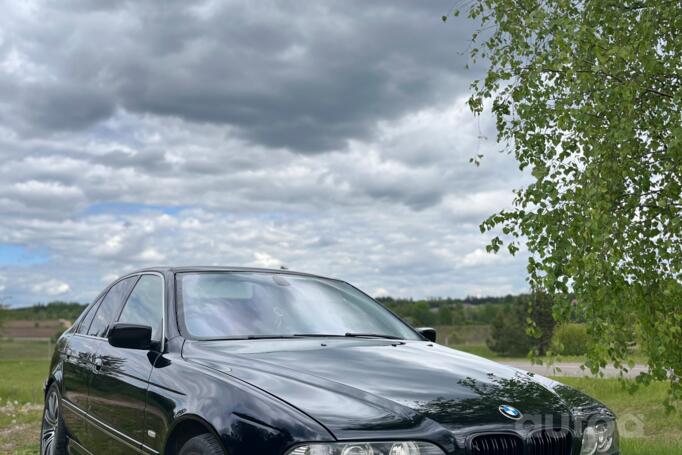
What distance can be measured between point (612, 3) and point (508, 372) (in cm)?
703

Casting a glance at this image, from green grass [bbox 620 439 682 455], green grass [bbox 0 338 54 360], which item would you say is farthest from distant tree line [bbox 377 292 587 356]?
green grass [bbox 0 338 54 360]

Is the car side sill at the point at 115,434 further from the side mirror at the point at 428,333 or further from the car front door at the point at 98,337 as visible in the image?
the side mirror at the point at 428,333

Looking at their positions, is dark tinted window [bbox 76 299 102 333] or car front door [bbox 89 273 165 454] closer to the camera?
car front door [bbox 89 273 165 454]

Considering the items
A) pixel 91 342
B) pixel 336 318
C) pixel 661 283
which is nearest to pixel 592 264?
pixel 661 283

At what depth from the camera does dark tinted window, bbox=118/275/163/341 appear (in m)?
4.74

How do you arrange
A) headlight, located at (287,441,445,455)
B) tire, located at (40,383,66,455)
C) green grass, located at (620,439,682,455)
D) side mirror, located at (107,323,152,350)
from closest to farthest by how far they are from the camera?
headlight, located at (287,441,445,455)
side mirror, located at (107,323,152,350)
tire, located at (40,383,66,455)
green grass, located at (620,439,682,455)

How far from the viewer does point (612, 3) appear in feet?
32.0

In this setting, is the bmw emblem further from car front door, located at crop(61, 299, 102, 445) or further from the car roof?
car front door, located at crop(61, 299, 102, 445)

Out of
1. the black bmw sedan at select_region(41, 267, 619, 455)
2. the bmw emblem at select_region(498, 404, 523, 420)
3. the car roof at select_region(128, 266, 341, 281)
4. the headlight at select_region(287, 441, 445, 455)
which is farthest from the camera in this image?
the car roof at select_region(128, 266, 341, 281)

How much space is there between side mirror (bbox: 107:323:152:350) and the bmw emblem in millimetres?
2010

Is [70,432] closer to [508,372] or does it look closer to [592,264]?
[508,372]

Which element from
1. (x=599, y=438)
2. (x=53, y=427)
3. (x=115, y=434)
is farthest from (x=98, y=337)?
(x=599, y=438)

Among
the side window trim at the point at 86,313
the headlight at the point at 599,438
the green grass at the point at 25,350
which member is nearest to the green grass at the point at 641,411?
the headlight at the point at 599,438

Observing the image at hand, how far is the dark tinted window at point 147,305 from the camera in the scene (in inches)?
187
